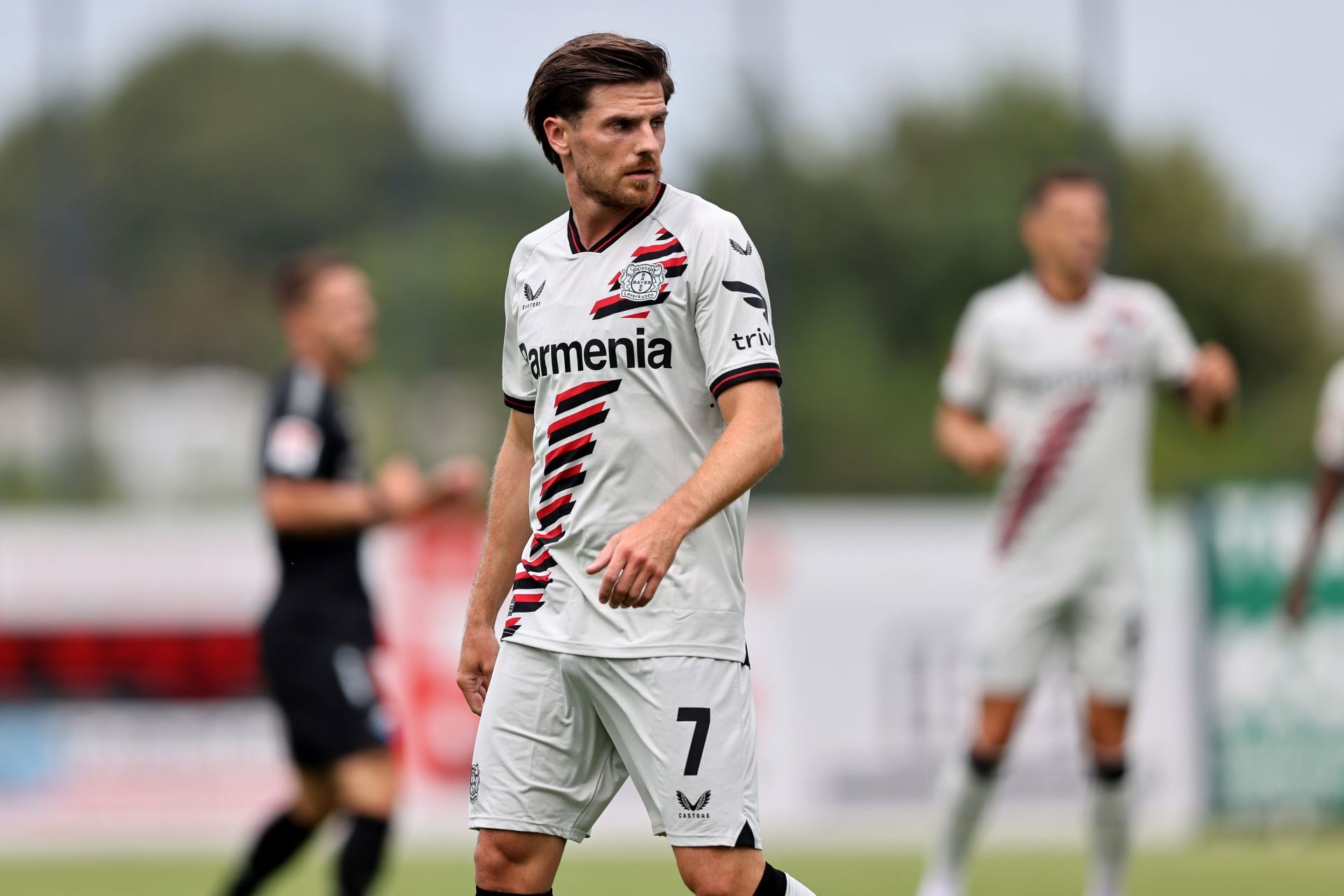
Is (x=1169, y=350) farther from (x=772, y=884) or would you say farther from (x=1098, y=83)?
(x=1098, y=83)

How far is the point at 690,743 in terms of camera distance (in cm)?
420

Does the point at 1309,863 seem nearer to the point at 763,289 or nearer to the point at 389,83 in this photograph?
the point at 763,289

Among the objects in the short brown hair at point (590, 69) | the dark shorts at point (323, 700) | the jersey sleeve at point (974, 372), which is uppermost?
the short brown hair at point (590, 69)

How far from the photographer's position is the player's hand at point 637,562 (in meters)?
3.87

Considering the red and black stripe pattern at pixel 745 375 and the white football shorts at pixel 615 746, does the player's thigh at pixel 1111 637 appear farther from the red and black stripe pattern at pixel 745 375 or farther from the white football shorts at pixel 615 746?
the red and black stripe pattern at pixel 745 375

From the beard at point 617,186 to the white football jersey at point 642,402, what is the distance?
74mm

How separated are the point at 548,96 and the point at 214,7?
16.2m

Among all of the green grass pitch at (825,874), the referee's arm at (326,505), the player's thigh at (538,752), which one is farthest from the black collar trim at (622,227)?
the green grass pitch at (825,874)

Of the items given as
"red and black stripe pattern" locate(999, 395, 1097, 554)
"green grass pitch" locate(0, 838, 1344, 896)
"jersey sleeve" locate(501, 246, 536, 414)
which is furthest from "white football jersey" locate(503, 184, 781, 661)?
"green grass pitch" locate(0, 838, 1344, 896)

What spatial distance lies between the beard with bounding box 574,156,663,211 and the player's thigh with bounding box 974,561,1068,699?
12.5ft


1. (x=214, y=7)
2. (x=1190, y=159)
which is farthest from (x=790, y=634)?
(x=1190, y=159)

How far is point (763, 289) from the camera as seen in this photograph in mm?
4285

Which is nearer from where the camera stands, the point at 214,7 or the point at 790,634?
the point at 790,634

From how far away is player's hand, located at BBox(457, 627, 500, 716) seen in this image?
4637mm
